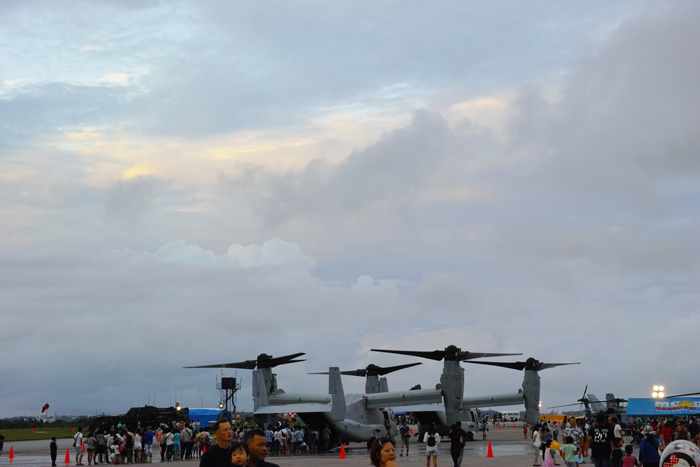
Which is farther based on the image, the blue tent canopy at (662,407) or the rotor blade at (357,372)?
the rotor blade at (357,372)

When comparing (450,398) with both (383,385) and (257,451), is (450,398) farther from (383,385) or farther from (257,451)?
(257,451)

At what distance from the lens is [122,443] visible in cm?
2970

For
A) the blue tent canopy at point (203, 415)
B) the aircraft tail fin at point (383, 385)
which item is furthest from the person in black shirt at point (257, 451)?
the blue tent canopy at point (203, 415)

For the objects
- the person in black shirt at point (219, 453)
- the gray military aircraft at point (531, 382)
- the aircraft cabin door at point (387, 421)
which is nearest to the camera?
the person in black shirt at point (219, 453)

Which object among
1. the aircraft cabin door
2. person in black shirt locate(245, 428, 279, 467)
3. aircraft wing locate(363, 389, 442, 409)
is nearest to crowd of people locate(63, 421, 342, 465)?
aircraft wing locate(363, 389, 442, 409)

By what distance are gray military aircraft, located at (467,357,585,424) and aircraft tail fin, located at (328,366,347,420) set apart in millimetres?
12702

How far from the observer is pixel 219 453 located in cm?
683

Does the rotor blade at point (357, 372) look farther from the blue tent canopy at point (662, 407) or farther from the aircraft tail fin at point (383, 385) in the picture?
the blue tent canopy at point (662, 407)

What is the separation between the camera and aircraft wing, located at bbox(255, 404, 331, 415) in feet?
122

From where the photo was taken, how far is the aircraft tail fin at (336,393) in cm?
3659

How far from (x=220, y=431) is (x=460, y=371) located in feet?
112

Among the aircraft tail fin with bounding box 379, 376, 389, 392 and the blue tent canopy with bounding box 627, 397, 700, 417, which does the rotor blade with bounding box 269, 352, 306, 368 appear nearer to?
the aircraft tail fin with bounding box 379, 376, 389, 392

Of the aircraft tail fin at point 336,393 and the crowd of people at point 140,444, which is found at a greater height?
the aircraft tail fin at point 336,393

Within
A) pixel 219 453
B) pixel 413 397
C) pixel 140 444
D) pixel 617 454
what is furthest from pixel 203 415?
pixel 219 453
